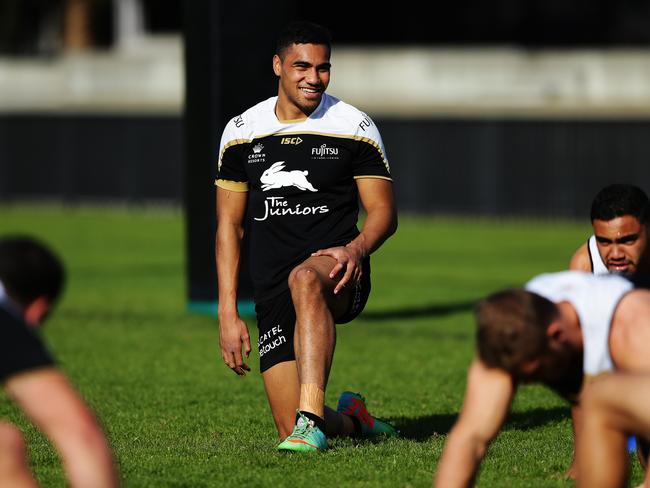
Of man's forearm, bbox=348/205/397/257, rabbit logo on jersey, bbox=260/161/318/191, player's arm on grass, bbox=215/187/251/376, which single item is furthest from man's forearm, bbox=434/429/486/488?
rabbit logo on jersey, bbox=260/161/318/191

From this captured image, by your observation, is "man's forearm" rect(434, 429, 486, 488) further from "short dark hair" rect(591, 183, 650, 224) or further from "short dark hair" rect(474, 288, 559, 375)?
"short dark hair" rect(591, 183, 650, 224)

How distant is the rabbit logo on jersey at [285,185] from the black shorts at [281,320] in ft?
1.43

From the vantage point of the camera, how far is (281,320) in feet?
26.6

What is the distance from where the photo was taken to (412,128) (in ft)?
119

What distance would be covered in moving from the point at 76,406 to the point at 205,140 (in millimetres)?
11600

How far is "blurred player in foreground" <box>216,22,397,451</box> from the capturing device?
26.2 feet

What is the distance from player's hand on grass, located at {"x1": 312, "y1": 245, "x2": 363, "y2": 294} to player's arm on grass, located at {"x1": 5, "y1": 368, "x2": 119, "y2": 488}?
3265 mm

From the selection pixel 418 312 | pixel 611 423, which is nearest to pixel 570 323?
pixel 611 423

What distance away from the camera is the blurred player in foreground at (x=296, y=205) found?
7977 millimetres

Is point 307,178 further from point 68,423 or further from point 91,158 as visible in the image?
point 91,158

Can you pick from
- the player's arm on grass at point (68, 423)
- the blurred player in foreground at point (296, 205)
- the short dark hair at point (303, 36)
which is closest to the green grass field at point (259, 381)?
the blurred player in foreground at point (296, 205)

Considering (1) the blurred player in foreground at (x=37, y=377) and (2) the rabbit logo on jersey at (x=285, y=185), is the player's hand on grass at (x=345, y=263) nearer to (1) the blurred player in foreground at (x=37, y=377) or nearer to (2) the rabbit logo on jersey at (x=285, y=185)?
(2) the rabbit logo on jersey at (x=285, y=185)

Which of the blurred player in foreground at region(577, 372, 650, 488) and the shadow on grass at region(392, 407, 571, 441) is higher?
the blurred player in foreground at region(577, 372, 650, 488)

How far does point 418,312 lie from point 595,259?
32.3 feet
